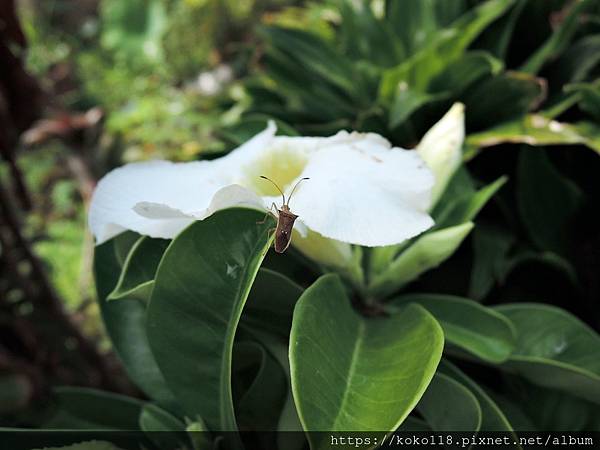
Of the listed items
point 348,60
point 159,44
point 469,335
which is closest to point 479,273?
point 469,335

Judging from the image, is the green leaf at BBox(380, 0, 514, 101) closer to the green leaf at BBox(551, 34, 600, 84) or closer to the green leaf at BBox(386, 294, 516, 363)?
the green leaf at BBox(551, 34, 600, 84)

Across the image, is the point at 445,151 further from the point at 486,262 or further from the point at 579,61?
the point at 579,61

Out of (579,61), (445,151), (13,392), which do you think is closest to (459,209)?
(445,151)

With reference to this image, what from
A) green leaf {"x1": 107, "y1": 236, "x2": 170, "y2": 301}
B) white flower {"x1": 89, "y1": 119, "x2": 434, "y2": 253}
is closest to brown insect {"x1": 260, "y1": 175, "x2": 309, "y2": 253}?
white flower {"x1": 89, "y1": 119, "x2": 434, "y2": 253}

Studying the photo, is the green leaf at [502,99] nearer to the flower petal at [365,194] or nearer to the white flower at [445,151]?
the white flower at [445,151]

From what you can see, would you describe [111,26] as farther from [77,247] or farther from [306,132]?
[306,132]
